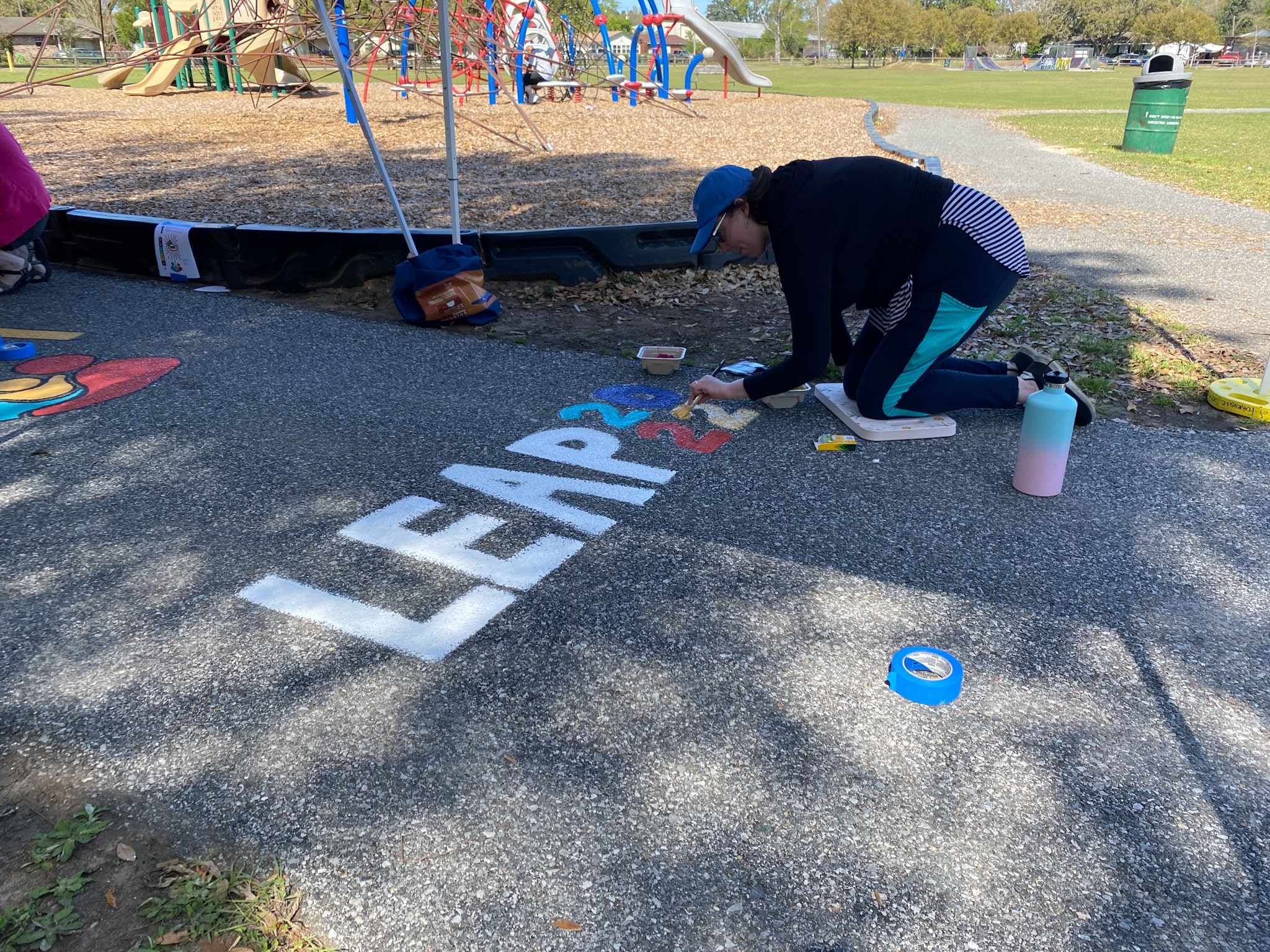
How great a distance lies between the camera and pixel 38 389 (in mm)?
4750

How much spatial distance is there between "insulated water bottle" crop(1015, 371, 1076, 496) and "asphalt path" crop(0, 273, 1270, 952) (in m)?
0.09

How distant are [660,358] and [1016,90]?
34885 millimetres

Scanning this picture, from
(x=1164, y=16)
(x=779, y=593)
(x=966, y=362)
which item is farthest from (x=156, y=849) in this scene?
(x=1164, y=16)

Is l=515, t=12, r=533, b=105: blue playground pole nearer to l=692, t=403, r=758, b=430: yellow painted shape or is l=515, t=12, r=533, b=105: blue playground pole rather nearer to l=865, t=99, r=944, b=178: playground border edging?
l=865, t=99, r=944, b=178: playground border edging

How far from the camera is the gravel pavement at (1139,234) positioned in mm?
6371

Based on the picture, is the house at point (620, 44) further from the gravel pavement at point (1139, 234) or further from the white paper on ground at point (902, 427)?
the white paper on ground at point (902, 427)

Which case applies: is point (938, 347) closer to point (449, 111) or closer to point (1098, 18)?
point (449, 111)

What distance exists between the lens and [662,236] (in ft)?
22.1

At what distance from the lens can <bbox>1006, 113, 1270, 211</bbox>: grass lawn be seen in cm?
1124

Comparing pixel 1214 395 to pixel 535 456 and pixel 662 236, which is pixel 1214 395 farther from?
pixel 662 236

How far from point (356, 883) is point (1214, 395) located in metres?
4.50

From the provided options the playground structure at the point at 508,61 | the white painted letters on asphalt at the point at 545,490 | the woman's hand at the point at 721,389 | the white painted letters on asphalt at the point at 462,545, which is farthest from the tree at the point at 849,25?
the white painted letters on asphalt at the point at 462,545

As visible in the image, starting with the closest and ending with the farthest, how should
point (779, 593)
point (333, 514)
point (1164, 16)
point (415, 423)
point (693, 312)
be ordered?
point (779, 593) < point (333, 514) < point (415, 423) < point (693, 312) < point (1164, 16)

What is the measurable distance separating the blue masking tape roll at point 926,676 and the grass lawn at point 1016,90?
2468 centimetres
